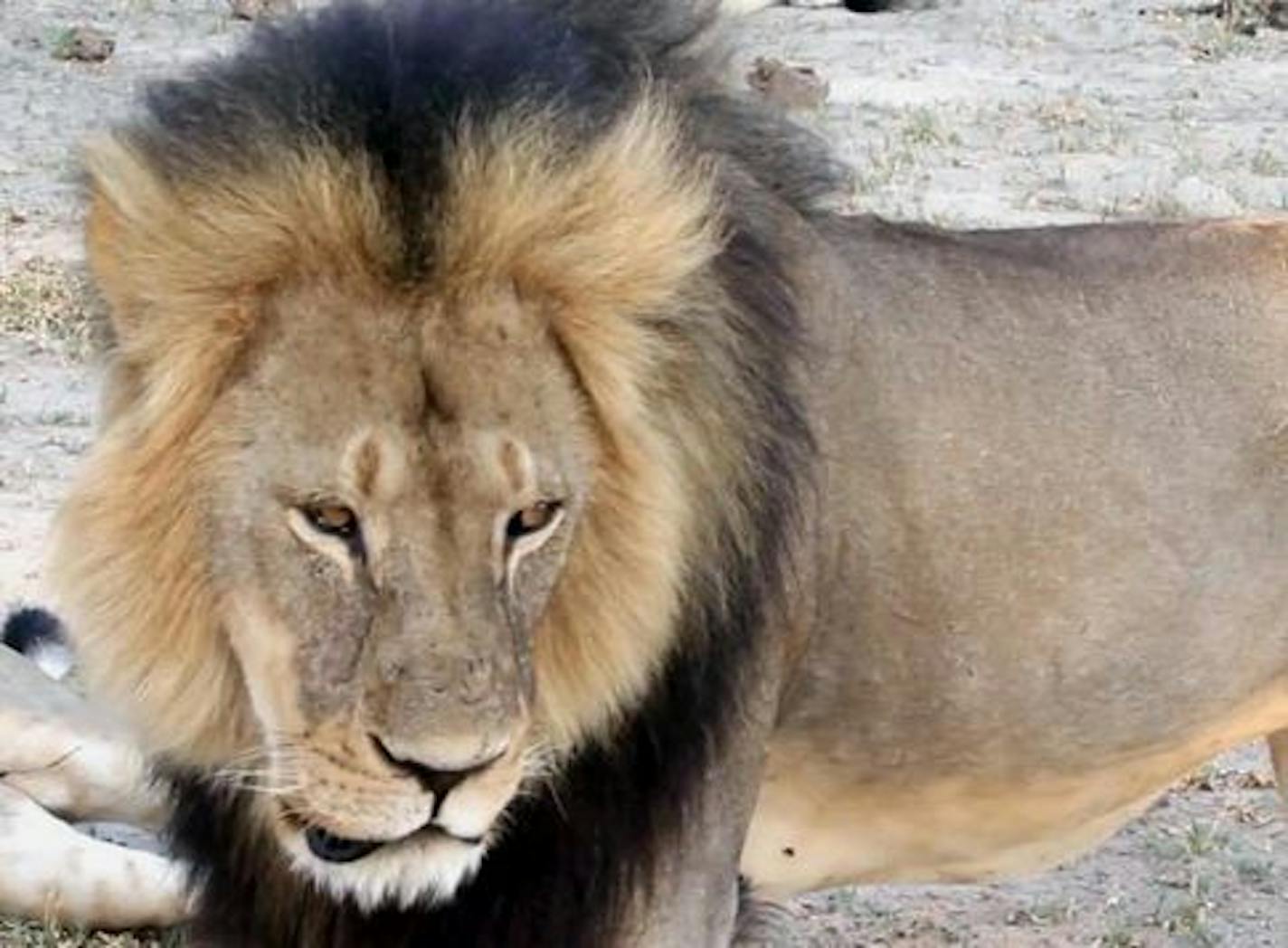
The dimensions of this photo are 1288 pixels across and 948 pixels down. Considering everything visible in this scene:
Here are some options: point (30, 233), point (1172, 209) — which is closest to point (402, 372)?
point (30, 233)

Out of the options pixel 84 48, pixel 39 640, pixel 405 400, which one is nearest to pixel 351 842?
pixel 405 400

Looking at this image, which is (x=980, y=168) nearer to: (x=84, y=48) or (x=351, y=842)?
(x=84, y=48)

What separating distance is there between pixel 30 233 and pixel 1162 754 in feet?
15.5

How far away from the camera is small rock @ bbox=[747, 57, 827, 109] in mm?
8914

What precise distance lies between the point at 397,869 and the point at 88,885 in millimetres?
1671

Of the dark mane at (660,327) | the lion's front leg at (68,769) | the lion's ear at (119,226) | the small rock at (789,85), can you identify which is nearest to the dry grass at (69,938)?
the lion's front leg at (68,769)

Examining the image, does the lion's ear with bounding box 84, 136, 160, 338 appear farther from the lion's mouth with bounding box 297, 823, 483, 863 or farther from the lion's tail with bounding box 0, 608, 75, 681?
the lion's tail with bounding box 0, 608, 75, 681

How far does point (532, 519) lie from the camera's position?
8.70 ft

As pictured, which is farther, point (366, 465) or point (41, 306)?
point (41, 306)

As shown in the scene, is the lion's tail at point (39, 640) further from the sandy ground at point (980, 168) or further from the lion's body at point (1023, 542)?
the lion's body at point (1023, 542)

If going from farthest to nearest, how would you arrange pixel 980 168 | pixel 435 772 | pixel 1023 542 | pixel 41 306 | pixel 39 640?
pixel 980 168
pixel 41 306
pixel 39 640
pixel 1023 542
pixel 435 772

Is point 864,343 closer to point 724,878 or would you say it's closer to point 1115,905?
point 724,878

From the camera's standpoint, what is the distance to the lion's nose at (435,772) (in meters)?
2.54

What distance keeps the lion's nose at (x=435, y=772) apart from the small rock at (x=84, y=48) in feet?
27.1
